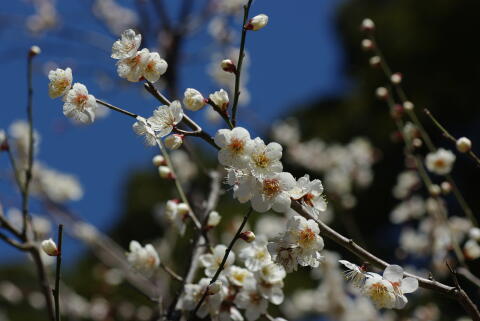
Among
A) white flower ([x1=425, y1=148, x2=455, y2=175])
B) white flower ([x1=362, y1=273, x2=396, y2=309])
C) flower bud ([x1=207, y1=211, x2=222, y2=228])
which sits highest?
white flower ([x1=425, y1=148, x2=455, y2=175])

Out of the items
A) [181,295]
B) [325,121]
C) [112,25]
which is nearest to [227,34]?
[112,25]

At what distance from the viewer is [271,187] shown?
0.89m

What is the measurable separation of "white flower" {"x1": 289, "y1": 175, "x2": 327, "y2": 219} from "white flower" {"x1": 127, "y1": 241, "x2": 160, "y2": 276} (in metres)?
0.47

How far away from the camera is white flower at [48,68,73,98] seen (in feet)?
3.27

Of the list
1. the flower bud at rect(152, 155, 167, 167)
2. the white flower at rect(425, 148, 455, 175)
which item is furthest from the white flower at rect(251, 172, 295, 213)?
the white flower at rect(425, 148, 455, 175)

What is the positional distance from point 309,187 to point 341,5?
41.9 ft

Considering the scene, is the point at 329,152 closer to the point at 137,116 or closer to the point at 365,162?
the point at 365,162

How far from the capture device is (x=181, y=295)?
1.16 m

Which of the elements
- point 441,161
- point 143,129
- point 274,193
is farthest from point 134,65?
point 441,161

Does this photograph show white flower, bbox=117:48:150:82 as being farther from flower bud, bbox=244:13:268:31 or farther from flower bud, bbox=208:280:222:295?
flower bud, bbox=208:280:222:295

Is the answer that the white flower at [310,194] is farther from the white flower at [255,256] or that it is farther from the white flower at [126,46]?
the white flower at [126,46]

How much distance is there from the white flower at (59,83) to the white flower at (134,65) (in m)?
0.12

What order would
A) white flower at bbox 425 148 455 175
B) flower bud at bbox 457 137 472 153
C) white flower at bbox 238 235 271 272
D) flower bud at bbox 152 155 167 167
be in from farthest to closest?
1. white flower at bbox 425 148 455 175
2. flower bud at bbox 152 155 167 167
3. flower bud at bbox 457 137 472 153
4. white flower at bbox 238 235 271 272

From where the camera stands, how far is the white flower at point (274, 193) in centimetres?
88
